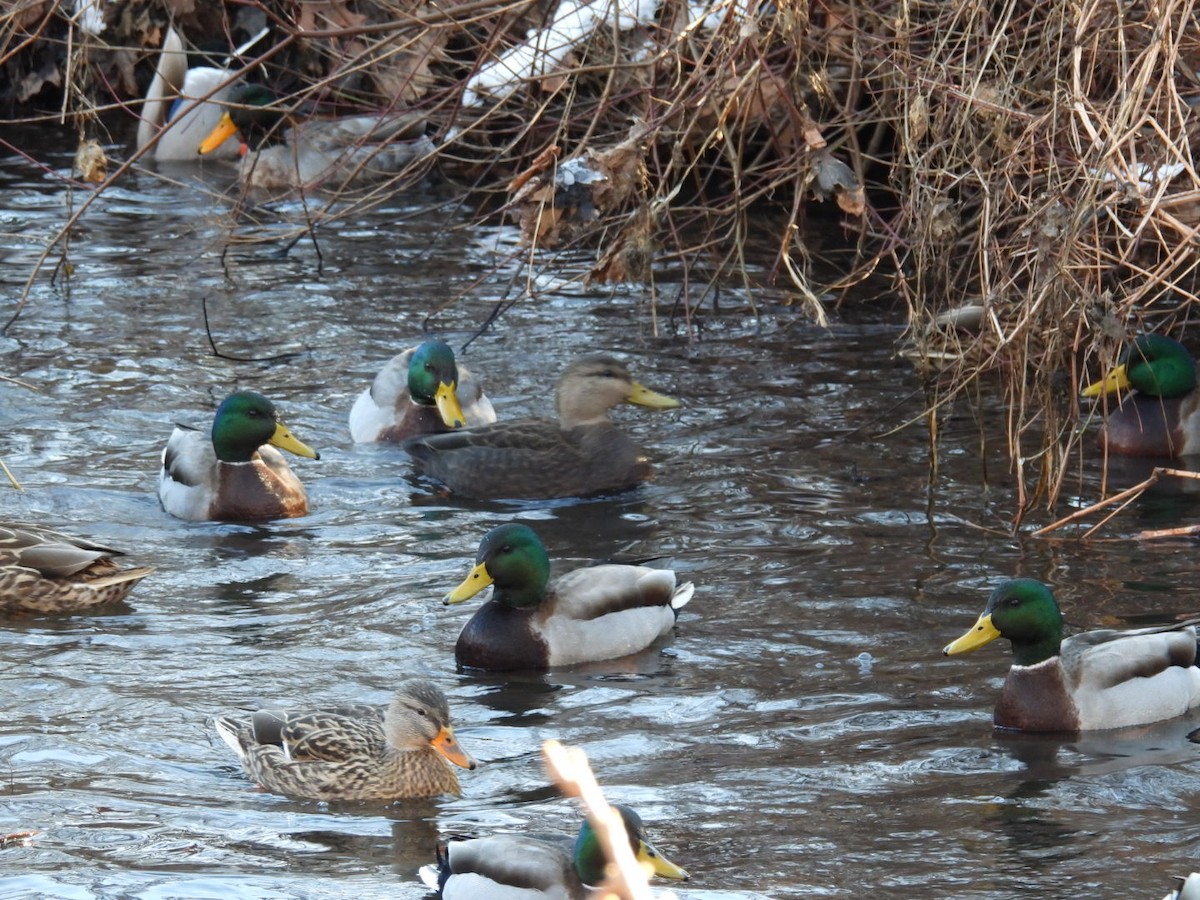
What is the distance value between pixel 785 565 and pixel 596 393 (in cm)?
204

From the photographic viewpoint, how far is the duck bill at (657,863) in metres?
5.17

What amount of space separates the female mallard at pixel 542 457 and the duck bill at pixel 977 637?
309cm

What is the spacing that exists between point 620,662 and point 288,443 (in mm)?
2961

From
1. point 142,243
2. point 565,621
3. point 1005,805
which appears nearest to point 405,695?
point 565,621

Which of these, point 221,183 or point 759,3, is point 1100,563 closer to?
point 759,3

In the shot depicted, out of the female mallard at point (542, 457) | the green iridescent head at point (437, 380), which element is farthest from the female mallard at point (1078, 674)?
the green iridescent head at point (437, 380)

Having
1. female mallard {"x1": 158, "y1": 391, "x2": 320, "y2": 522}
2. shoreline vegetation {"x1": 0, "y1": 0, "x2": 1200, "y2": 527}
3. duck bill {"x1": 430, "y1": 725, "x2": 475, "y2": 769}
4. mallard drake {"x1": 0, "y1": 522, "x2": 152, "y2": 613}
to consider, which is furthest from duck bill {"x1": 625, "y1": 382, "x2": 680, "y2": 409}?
duck bill {"x1": 430, "y1": 725, "x2": 475, "y2": 769}

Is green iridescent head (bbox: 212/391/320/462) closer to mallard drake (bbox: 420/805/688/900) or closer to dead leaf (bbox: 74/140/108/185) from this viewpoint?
dead leaf (bbox: 74/140/108/185)

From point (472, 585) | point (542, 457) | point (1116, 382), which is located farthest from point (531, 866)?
point (1116, 382)

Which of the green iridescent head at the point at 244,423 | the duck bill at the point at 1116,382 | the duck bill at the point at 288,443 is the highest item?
the duck bill at the point at 1116,382

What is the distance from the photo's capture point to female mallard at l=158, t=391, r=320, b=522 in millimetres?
9688

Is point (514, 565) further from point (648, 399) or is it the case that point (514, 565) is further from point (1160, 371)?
point (1160, 371)

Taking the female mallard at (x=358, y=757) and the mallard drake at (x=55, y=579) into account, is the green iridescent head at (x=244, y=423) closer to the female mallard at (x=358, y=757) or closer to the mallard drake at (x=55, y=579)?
the mallard drake at (x=55, y=579)

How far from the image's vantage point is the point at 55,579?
832 centimetres
